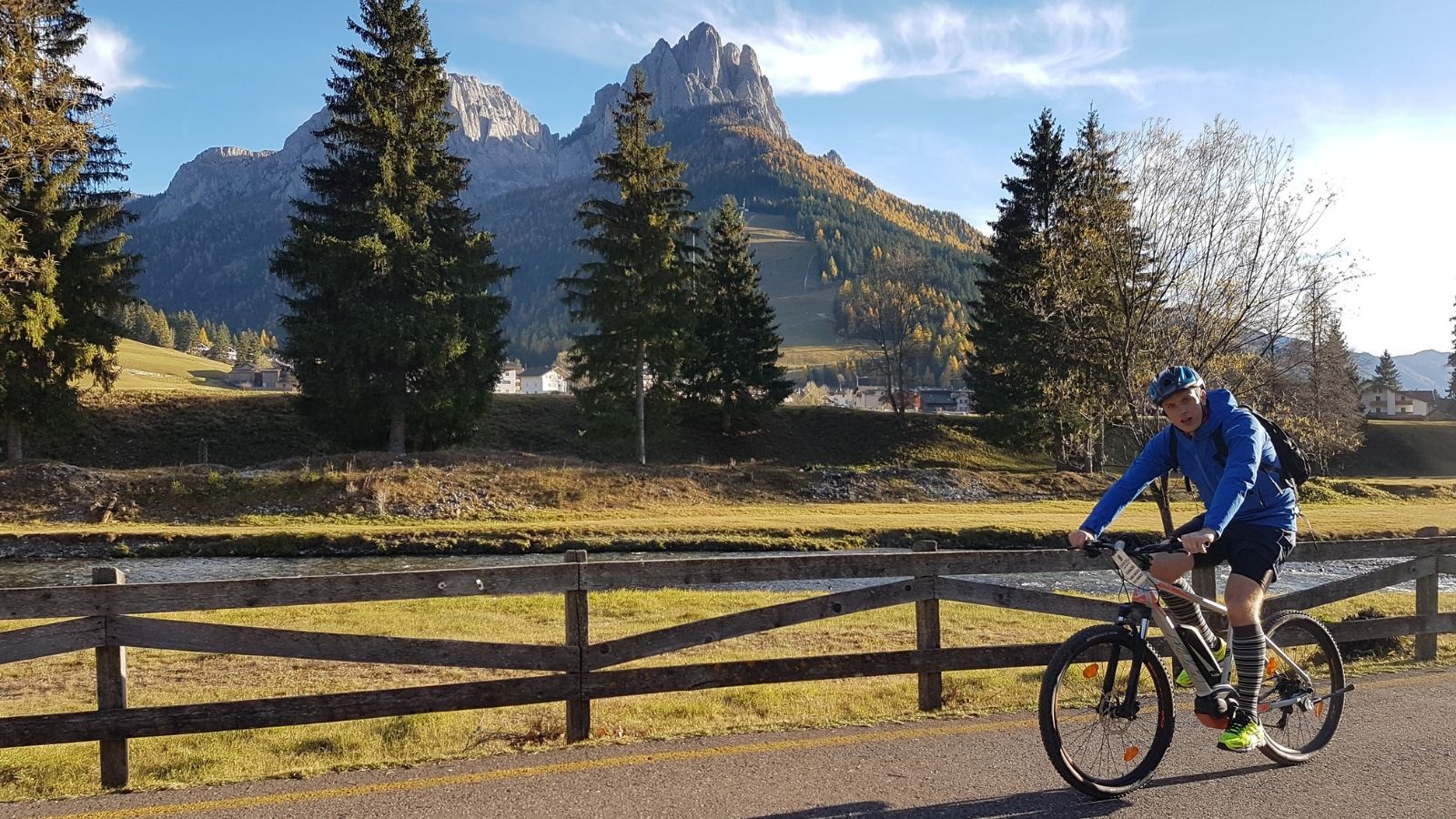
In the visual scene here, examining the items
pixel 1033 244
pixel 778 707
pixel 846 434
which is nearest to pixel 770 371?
pixel 846 434

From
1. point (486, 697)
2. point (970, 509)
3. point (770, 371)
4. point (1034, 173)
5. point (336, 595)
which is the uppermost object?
point (1034, 173)

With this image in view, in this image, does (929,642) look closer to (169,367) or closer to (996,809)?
(996,809)

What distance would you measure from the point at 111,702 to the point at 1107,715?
6.37m

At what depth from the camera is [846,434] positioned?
53375 millimetres

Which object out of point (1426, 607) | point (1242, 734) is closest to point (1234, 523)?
point (1242, 734)

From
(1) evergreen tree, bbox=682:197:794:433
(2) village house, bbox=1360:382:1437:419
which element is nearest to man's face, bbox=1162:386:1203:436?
(1) evergreen tree, bbox=682:197:794:433

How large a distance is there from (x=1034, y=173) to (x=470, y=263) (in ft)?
95.5

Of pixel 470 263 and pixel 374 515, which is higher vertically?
pixel 470 263

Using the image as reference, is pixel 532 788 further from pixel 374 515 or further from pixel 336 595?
pixel 374 515

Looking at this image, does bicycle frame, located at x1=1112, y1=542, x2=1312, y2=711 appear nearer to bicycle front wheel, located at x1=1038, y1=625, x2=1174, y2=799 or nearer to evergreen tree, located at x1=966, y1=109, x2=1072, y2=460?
bicycle front wheel, located at x1=1038, y1=625, x2=1174, y2=799

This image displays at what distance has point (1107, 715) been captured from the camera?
203 inches

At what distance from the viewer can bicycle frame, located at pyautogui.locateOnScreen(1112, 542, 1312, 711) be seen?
16.8ft

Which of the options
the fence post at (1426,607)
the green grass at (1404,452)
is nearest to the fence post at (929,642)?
the fence post at (1426,607)

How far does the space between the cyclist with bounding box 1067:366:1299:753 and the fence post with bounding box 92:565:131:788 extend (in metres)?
6.17
